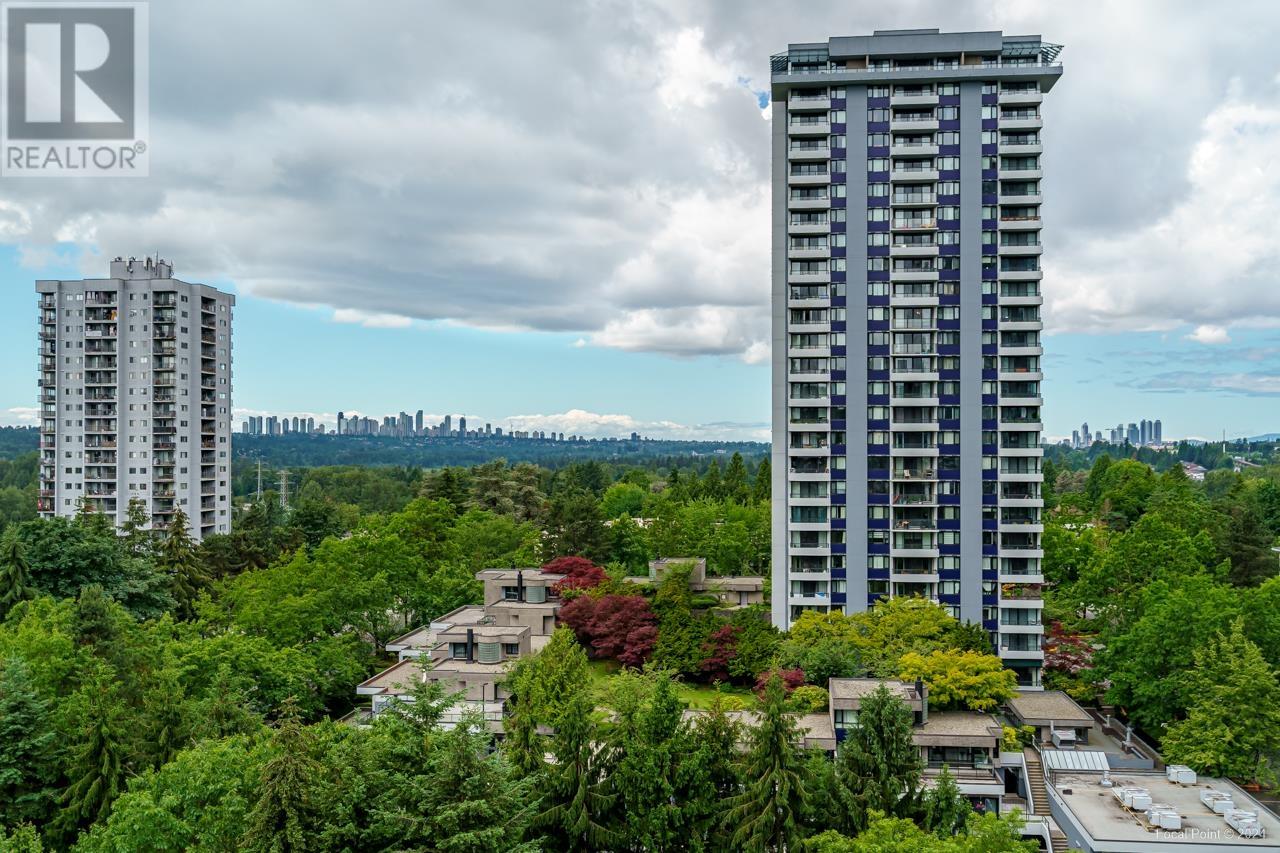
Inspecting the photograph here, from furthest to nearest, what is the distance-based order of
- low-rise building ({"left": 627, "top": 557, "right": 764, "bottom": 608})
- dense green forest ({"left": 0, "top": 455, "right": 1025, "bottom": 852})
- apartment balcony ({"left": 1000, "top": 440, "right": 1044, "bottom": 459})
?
low-rise building ({"left": 627, "top": 557, "right": 764, "bottom": 608}) < apartment balcony ({"left": 1000, "top": 440, "right": 1044, "bottom": 459}) < dense green forest ({"left": 0, "top": 455, "right": 1025, "bottom": 852})

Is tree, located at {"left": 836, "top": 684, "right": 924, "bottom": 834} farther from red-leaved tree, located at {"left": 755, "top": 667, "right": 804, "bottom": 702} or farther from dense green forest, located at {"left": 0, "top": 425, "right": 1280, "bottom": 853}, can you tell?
red-leaved tree, located at {"left": 755, "top": 667, "right": 804, "bottom": 702}

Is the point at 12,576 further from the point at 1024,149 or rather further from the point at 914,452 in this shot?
the point at 1024,149

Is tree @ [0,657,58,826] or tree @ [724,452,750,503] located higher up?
tree @ [724,452,750,503]

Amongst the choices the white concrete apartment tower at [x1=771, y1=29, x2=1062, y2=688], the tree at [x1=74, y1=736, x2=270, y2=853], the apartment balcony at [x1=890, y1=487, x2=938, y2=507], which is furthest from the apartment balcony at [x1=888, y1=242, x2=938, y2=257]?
the tree at [x1=74, y1=736, x2=270, y2=853]

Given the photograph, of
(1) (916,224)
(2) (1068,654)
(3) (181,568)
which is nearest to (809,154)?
(1) (916,224)

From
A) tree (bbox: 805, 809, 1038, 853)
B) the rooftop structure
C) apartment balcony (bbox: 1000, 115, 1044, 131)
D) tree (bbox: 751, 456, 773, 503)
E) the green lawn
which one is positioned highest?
apartment balcony (bbox: 1000, 115, 1044, 131)

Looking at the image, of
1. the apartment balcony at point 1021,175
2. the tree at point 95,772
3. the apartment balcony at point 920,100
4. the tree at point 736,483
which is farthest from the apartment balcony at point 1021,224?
the tree at point 95,772

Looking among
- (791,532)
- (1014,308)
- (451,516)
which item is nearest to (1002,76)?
(1014,308)

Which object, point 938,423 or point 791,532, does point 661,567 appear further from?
point 938,423
